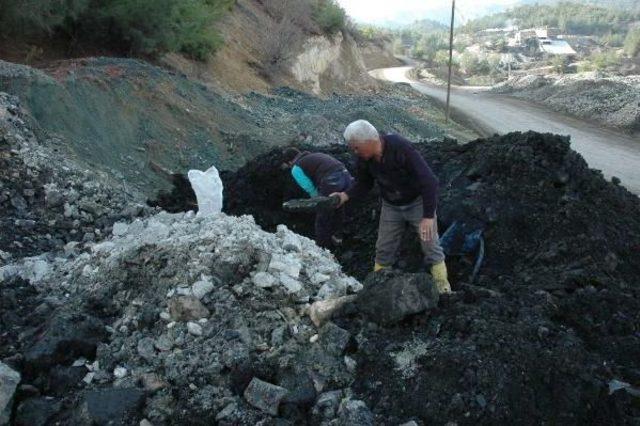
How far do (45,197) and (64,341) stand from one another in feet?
11.9

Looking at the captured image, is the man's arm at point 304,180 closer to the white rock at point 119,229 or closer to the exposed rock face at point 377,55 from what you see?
the white rock at point 119,229

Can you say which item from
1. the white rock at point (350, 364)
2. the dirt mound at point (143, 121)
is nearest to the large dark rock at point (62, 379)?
the white rock at point (350, 364)

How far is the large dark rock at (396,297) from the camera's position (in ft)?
12.5

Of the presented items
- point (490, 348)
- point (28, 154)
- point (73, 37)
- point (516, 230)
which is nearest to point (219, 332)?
point (490, 348)

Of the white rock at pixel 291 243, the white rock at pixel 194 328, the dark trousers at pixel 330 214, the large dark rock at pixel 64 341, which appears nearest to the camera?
the large dark rock at pixel 64 341

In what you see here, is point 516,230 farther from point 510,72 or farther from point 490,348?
point 510,72

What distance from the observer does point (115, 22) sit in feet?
46.9

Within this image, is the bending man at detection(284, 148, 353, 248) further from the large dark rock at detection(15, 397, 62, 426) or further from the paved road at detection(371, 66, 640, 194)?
the paved road at detection(371, 66, 640, 194)

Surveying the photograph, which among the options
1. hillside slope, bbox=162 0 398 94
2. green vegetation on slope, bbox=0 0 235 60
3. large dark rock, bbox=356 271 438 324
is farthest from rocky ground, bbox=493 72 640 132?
large dark rock, bbox=356 271 438 324

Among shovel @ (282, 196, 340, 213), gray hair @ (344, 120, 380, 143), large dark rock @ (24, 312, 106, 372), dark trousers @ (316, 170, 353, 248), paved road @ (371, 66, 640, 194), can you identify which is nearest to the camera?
large dark rock @ (24, 312, 106, 372)

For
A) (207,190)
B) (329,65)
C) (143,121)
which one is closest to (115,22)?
(143,121)

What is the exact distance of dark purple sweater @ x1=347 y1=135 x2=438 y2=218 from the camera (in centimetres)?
462

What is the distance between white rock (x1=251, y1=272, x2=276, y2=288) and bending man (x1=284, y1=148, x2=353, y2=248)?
225 centimetres

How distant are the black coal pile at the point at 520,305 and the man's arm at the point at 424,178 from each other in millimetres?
628
